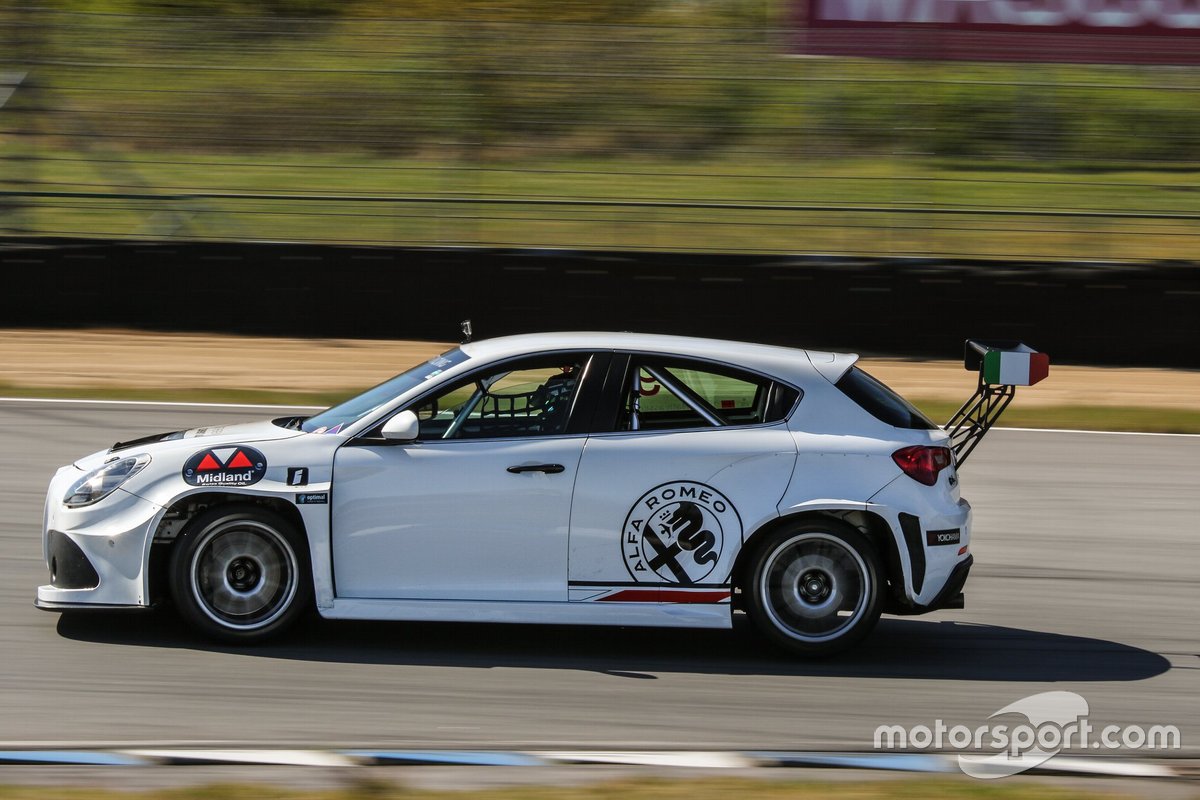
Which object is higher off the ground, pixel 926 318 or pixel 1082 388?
pixel 926 318

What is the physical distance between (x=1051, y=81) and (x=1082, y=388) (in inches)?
329

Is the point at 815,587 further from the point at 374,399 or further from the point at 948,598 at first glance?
the point at 374,399

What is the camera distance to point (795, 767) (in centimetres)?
520

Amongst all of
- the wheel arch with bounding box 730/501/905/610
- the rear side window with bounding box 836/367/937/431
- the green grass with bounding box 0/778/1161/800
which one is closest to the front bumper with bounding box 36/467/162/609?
the green grass with bounding box 0/778/1161/800

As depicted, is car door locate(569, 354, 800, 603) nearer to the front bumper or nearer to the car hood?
the car hood

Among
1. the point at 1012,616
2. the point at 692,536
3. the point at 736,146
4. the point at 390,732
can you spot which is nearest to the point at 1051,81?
the point at 736,146

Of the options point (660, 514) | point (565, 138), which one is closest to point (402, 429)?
point (660, 514)

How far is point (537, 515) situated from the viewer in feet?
20.4

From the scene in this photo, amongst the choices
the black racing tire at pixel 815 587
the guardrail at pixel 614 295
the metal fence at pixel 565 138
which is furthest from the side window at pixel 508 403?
the metal fence at pixel 565 138

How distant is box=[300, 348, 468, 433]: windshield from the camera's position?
6.49 metres

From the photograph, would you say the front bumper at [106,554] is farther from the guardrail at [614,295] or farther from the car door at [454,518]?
the guardrail at [614,295]

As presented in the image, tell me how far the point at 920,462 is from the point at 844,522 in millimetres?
438

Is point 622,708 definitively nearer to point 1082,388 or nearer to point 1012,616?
point 1012,616

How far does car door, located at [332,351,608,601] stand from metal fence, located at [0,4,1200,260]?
46.7ft
